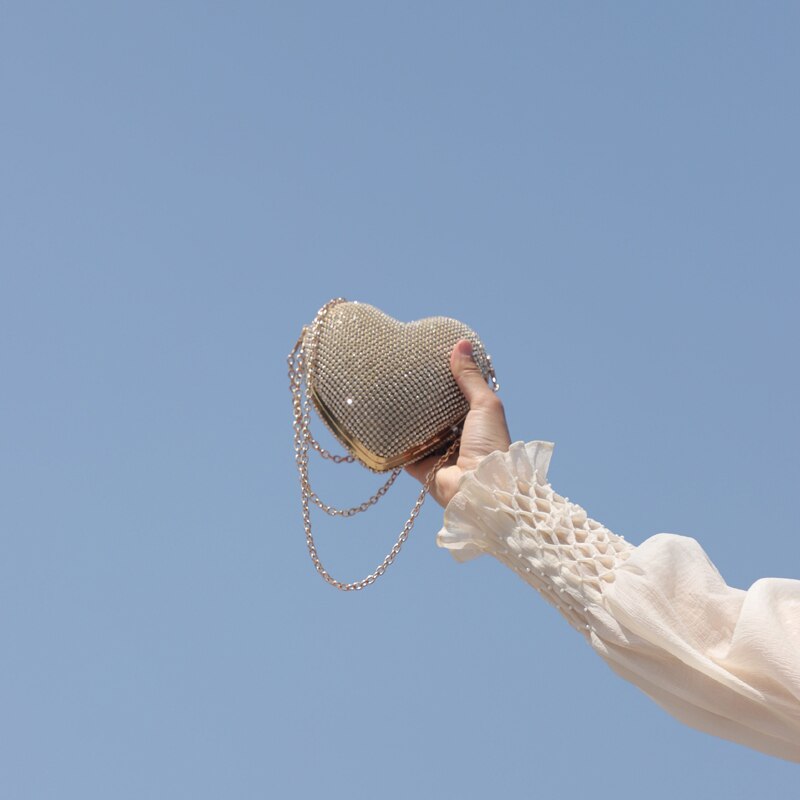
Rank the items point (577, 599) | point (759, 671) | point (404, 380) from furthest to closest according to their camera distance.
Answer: point (404, 380) → point (577, 599) → point (759, 671)

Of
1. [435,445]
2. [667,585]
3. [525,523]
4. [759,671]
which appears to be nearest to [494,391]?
[435,445]

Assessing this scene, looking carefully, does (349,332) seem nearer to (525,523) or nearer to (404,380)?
(404,380)

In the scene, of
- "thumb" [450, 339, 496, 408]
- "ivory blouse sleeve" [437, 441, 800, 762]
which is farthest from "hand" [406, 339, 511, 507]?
Result: "ivory blouse sleeve" [437, 441, 800, 762]

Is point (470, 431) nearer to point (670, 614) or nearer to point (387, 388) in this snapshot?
point (387, 388)

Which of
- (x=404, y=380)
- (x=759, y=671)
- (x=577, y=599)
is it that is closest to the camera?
(x=759, y=671)

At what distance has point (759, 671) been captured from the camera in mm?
2357

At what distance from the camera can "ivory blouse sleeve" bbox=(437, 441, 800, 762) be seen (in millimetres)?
2357

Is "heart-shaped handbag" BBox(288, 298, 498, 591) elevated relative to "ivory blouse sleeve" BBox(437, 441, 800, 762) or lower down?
elevated

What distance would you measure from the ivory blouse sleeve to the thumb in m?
0.28

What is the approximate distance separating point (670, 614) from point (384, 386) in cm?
82

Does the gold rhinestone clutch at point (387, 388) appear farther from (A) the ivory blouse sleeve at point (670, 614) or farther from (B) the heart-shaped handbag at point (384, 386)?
(A) the ivory blouse sleeve at point (670, 614)

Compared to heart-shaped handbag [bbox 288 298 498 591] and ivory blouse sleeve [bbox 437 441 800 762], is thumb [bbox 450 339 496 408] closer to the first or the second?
heart-shaped handbag [bbox 288 298 498 591]

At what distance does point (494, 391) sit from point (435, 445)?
0.18 meters

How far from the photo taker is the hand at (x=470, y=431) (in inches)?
110
